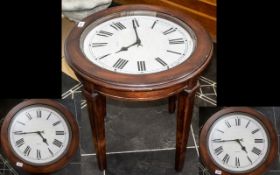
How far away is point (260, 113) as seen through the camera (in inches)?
138

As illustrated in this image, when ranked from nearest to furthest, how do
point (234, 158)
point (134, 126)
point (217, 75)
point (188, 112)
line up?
point (188, 112)
point (234, 158)
point (134, 126)
point (217, 75)

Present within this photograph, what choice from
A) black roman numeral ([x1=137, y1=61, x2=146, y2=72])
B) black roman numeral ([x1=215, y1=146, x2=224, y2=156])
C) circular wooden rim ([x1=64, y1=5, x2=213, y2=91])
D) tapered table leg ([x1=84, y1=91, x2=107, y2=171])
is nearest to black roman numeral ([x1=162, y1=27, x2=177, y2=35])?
circular wooden rim ([x1=64, y1=5, x2=213, y2=91])

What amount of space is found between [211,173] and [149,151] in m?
0.39

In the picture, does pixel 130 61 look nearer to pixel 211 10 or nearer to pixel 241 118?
pixel 241 118

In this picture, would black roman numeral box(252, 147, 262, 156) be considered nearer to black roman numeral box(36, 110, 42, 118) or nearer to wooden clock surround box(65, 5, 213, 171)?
wooden clock surround box(65, 5, 213, 171)

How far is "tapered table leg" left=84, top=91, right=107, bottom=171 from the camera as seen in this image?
9.57 feet

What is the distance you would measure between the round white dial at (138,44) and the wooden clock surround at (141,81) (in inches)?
1.7

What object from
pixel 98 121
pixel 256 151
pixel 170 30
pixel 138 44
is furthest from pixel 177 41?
pixel 256 151

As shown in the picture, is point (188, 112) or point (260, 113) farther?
point (260, 113)

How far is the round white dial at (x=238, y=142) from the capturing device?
133 inches

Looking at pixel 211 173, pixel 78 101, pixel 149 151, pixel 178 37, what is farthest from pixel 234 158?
pixel 78 101

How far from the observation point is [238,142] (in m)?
A: 3.42

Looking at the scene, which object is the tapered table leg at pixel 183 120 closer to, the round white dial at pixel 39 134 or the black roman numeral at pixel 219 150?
the black roman numeral at pixel 219 150

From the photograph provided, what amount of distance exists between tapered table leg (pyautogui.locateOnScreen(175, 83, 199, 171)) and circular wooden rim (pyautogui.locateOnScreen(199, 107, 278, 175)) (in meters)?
0.17
